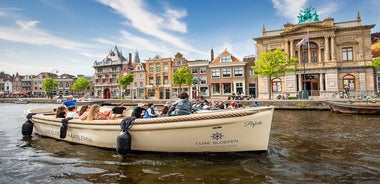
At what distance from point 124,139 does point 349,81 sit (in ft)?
124

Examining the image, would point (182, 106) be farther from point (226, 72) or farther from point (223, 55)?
point (223, 55)

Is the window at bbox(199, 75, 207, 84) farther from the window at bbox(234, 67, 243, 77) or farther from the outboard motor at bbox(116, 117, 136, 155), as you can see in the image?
the outboard motor at bbox(116, 117, 136, 155)

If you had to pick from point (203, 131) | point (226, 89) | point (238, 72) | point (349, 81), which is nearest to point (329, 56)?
point (349, 81)

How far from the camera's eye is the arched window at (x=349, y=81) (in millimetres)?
33984

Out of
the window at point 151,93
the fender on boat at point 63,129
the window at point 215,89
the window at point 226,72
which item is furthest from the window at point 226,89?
the fender on boat at point 63,129

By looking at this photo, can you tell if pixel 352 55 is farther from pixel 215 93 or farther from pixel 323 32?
pixel 215 93

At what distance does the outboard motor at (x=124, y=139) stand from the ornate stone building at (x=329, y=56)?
30.9 metres

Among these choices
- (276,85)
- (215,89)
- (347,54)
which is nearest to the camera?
(347,54)

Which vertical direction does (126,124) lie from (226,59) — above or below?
below

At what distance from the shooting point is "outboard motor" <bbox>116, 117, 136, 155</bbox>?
673 cm

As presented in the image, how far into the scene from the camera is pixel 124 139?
6.78 metres

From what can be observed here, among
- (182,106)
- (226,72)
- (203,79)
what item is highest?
(226,72)

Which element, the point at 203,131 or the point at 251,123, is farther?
the point at 203,131

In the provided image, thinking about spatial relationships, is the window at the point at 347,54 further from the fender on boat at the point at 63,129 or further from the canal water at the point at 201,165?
the fender on boat at the point at 63,129
